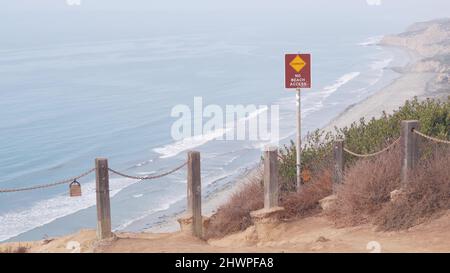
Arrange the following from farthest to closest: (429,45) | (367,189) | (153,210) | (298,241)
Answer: (429,45) → (153,210) → (367,189) → (298,241)

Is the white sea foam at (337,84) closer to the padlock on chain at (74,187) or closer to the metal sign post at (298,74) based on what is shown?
the metal sign post at (298,74)

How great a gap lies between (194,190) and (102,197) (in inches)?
53.3

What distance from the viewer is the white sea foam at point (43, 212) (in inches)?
945

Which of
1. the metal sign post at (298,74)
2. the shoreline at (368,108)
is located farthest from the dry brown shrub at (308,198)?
the shoreline at (368,108)

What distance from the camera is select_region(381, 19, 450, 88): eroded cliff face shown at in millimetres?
66188

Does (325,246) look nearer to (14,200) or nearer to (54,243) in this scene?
(54,243)

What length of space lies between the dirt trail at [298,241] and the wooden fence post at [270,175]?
0.39m

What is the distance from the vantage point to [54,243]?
36.5 feet

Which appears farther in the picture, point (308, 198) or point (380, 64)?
point (380, 64)

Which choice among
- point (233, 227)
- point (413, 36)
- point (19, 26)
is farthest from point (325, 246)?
point (19, 26)

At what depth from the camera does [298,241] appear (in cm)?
982

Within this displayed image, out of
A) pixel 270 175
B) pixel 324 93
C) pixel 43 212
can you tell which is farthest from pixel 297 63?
pixel 324 93

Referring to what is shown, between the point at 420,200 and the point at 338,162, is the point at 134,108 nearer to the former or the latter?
the point at 338,162
